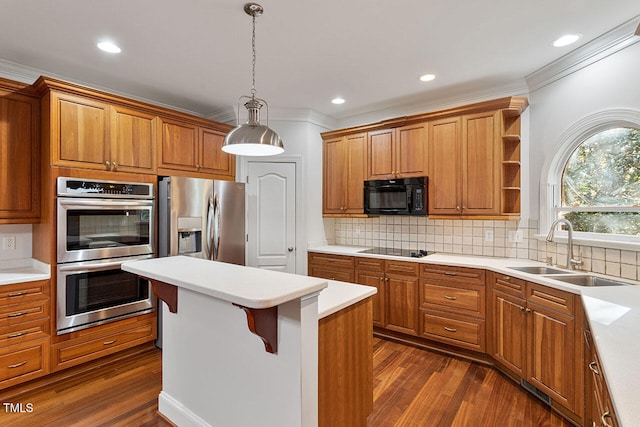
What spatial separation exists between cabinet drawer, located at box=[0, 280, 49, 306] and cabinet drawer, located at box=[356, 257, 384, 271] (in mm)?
2841

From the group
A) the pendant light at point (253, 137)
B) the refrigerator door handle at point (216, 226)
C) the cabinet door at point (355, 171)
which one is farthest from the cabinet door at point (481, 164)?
the refrigerator door handle at point (216, 226)

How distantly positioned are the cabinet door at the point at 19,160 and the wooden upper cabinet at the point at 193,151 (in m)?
0.98

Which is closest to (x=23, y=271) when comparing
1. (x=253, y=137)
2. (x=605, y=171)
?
(x=253, y=137)

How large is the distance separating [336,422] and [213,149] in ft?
10.1

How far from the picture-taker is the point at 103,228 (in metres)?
2.80

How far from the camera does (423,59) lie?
2.67m

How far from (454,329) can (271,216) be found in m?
2.39

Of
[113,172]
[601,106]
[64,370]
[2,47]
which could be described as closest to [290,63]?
[113,172]

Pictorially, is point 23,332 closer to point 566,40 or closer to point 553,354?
point 553,354

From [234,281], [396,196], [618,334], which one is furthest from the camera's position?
[396,196]

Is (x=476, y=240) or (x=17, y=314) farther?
(x=476, y=240)

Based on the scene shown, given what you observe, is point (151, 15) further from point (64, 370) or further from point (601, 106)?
point (601, 106)

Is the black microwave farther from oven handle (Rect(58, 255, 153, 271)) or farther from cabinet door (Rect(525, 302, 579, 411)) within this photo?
oven handle (Rect(58, 255, 153, 271))

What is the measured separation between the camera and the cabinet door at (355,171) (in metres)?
3.93
